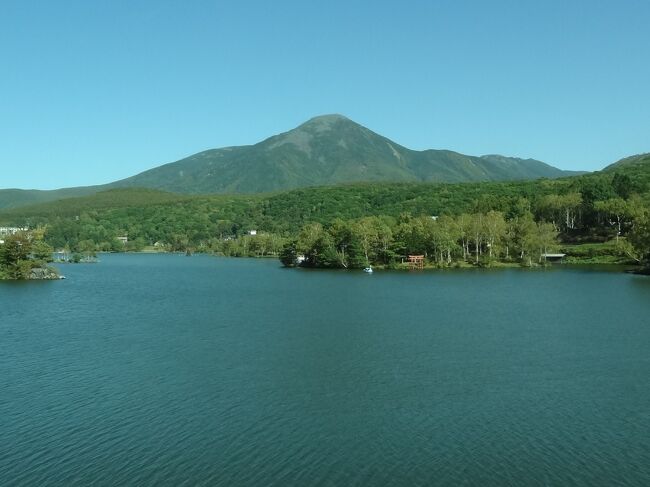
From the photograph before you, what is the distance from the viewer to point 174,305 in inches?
2073

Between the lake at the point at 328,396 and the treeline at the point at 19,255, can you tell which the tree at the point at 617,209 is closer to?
the lake at the point at 328,396

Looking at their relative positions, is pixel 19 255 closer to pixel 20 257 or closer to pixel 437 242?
pixel 20 257

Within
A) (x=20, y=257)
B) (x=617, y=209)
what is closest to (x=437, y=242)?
(x=617, y=209)

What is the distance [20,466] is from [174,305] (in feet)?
118

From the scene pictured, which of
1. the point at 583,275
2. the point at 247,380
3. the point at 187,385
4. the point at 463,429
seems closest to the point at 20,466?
the point at 187,385

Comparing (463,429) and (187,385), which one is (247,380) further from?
(463,429)

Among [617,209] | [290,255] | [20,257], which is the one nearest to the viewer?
[20,257]

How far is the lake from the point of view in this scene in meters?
16.8

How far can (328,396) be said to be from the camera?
23.5 metres

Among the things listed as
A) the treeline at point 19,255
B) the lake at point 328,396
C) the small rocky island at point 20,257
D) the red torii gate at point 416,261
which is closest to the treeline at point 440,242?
the red torii gate at point 416,261

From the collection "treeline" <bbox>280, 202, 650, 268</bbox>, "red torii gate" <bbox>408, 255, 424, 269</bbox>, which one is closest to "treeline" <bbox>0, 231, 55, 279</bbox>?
"treeline" <bbox>280, 202, 650, 268</bbox>

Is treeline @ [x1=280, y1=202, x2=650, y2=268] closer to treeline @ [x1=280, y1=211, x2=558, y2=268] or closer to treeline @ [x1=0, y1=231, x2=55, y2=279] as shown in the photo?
treeline @ [x1=280, y1=211, x2=558, y2=268]

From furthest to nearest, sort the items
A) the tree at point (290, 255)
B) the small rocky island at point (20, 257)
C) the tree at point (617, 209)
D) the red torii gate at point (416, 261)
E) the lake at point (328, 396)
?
the tree at point (290, 255)
the tree at point (617, 209)
the red torii gate at point (416, 261)
the small rocky island at point (20, 257)
the lake at point (328, 396)

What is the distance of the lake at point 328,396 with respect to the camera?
16.8 metres
